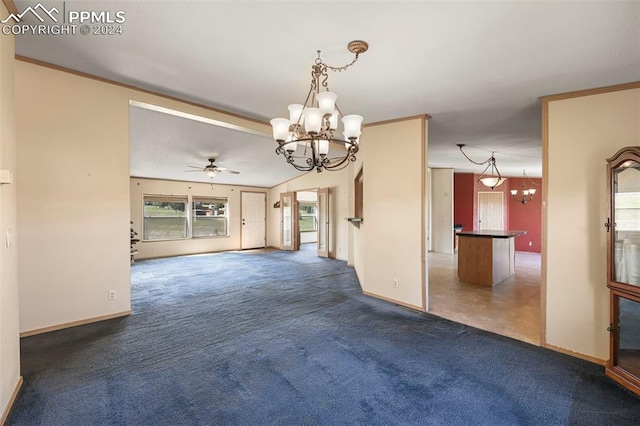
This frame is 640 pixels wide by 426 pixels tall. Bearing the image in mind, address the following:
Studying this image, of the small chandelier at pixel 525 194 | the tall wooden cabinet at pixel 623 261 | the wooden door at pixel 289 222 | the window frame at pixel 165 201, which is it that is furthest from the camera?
the wooden door at pixel 289 222

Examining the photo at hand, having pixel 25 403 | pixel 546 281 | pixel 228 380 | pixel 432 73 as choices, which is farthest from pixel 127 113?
pixel 546 281

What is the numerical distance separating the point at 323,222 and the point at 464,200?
5014 mm

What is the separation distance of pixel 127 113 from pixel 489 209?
420 inches

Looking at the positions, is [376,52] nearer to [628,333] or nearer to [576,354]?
[628,333]

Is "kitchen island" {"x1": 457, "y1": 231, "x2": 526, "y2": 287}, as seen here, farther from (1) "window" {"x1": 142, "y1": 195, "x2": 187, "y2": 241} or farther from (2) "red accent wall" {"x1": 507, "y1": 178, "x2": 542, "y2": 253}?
(1) "window" {"x1": 142, "y1": 195, "x2": 187, "y2": 241}

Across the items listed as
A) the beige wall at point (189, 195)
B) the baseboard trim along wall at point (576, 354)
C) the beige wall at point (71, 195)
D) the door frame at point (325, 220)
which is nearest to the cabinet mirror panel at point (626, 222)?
the baseboard trim along wall at point (576, 354)

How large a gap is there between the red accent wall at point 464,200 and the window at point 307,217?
17.5ft

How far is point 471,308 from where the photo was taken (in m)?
3.96

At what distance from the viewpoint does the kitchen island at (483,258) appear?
510cm

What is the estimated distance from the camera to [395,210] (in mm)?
4195

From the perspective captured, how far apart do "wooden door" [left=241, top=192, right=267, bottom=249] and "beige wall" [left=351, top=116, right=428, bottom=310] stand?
647 cm

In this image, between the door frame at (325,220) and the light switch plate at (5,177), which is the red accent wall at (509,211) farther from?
the light switch plate at (5,177)

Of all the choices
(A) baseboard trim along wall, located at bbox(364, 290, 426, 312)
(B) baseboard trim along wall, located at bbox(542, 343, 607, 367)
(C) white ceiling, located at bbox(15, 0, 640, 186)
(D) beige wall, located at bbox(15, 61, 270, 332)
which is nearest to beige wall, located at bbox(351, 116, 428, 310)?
(A) baseboard trim along wall, located at bbox(364, 290, 426, 312)

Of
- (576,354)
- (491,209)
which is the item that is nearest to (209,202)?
(576,354)
